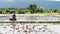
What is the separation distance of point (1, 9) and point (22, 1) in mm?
951

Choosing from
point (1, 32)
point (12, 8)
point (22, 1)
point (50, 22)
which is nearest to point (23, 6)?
point (22, 1)

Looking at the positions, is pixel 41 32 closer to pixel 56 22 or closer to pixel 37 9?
pixel 56 22

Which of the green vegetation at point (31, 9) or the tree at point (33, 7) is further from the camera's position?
the tree at point (33, 7)

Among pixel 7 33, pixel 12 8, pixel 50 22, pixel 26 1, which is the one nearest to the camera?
pixel 7 33

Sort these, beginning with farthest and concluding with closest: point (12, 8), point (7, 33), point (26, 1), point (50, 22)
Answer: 1. point (26, 1)
2. point (12, 8)
3. point (50, 22)
4. point (7, 33)

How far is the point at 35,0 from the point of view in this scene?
6.82m

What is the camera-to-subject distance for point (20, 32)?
323cm

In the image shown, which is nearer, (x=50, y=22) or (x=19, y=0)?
(x=50, y=22)

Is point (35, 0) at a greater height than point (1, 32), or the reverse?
point (35, 0)

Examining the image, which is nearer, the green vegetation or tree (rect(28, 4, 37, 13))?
the green vegetation

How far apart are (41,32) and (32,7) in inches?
147

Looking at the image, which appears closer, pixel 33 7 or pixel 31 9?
pixel 33 7

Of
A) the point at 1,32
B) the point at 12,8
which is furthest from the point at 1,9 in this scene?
the point at 1,32

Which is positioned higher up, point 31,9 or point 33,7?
point 33,7
